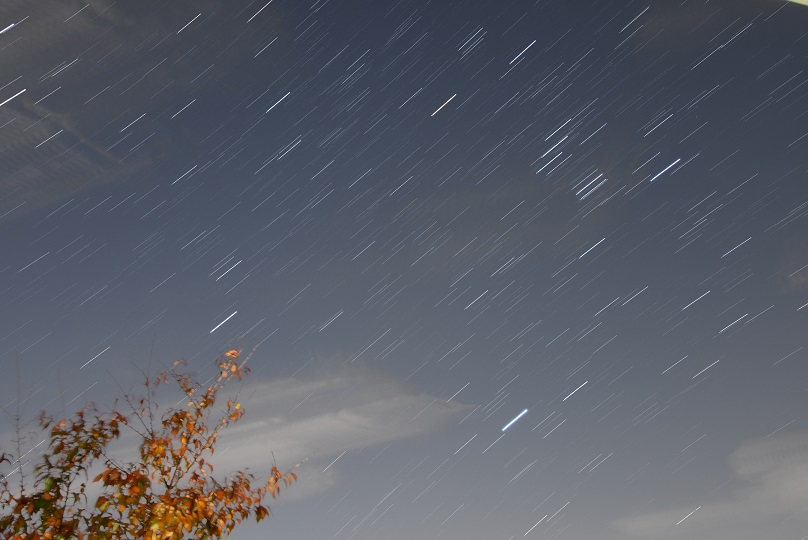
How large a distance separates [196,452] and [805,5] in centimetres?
634

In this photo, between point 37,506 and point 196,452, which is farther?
point 196,452

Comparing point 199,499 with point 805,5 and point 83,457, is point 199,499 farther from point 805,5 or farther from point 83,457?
point 805,5

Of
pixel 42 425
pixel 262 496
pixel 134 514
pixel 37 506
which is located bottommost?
pixel 262 496

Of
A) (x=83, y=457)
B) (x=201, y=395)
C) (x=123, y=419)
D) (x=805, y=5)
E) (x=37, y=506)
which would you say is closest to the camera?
(x=805, y=5)

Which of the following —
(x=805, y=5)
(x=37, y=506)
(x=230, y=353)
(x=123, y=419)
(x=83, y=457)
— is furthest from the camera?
(x=230, y=353)

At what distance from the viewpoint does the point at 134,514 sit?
6.49 metres

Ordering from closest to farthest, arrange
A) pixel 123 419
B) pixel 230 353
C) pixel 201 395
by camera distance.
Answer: pixel 123 419, pixel 201 395, pixel 230 353

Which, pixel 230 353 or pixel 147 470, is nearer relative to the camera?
pixel 147 470

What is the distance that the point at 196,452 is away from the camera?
7453 millimetres

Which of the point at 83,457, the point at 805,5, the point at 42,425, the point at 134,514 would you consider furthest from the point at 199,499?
the point at 805,5

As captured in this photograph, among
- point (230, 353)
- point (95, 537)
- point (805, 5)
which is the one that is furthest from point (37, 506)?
point (805, 5)

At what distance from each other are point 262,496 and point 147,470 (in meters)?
1.11

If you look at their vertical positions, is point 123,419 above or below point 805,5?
above

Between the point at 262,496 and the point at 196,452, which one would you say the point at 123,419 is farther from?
the point at 262,496
